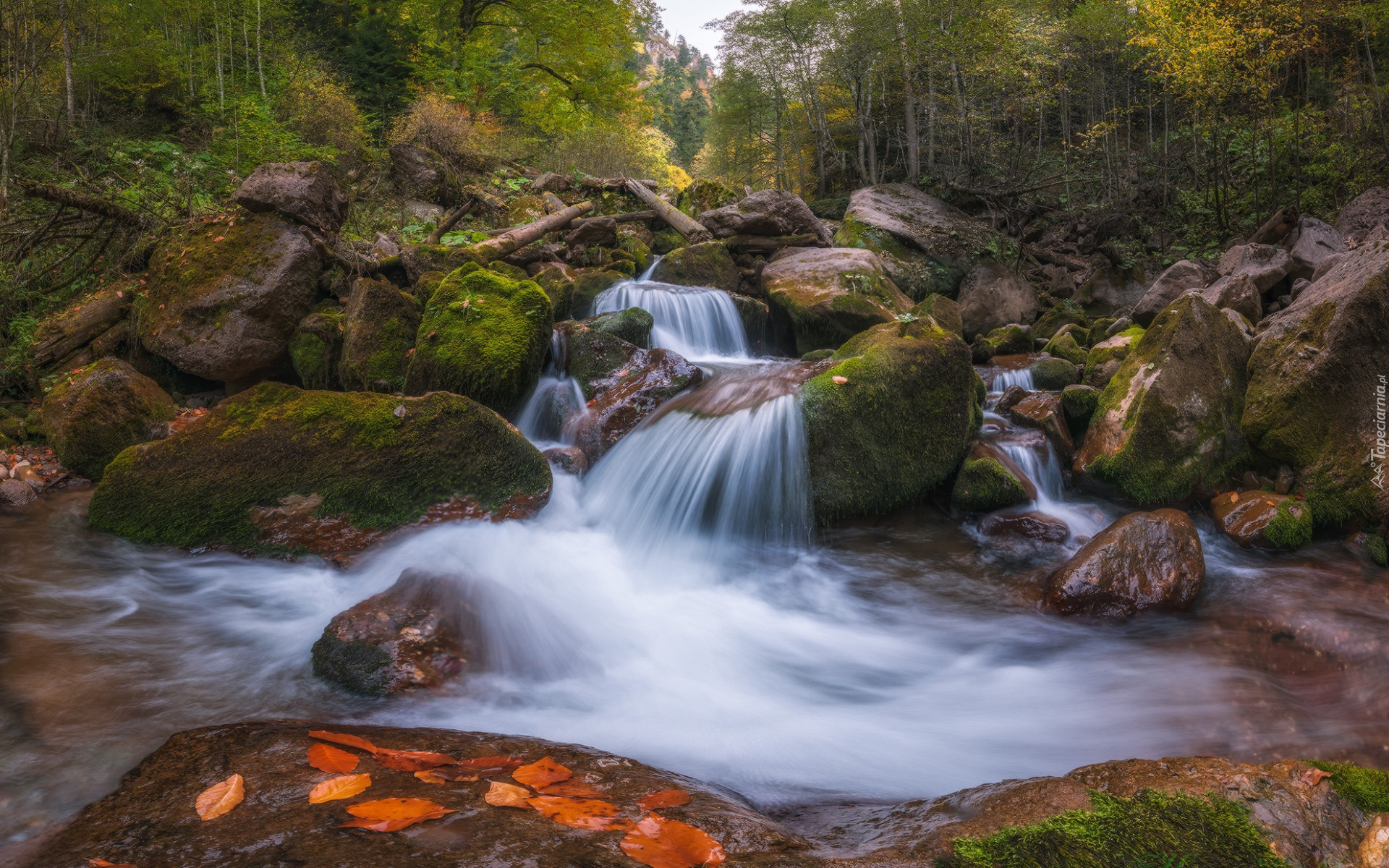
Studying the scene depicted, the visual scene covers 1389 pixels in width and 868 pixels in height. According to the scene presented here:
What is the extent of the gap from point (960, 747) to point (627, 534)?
10.5 ft

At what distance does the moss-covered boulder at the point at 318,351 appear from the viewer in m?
7.23

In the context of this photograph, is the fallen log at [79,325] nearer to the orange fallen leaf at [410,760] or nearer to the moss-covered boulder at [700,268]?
the moss-covered boulder at [700,268]

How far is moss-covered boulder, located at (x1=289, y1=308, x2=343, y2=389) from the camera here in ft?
23.7

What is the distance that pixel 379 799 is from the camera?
1.85m

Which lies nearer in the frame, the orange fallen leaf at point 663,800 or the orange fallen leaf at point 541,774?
the orange fallen leaf at point 663,800

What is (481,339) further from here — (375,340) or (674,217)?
(674,217)

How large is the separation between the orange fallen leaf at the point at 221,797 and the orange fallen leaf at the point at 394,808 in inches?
15.2

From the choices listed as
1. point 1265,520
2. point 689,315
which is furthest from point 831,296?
point 1265,520

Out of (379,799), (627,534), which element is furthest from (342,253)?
(379,799)

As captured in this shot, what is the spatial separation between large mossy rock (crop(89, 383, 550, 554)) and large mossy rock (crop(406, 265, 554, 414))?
4.82 feet

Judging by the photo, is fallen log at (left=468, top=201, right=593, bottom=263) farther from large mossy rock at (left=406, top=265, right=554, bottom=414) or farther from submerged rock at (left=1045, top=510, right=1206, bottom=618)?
submerged rock at (left=1045, top=510, right=1206, bottom=618)

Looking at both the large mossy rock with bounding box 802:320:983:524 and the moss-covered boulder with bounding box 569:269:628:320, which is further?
the moss-covered boulder with bounding box 569:269:628:320

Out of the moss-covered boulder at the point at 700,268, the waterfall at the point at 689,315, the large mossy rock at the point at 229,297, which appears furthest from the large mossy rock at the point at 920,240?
the large mossy rock at the point at 229,297

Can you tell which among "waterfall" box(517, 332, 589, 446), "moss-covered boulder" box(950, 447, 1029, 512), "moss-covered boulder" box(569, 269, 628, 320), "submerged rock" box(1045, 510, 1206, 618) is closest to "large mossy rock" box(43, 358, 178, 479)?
"waterfall" box(517, 332, 589, 446)
